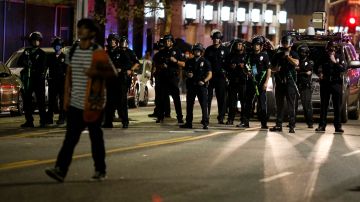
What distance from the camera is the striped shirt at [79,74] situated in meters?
Result: 9.45

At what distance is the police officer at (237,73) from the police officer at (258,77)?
190 mm

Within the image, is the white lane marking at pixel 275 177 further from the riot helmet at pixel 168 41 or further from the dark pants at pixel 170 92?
the riot helmet at pixel 168 41

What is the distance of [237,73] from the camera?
17828 mm

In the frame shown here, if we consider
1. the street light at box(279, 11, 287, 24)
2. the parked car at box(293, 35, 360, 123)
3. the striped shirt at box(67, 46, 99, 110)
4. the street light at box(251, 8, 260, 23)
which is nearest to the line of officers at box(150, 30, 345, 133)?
the parked car at box(293, 35, 360, 123)

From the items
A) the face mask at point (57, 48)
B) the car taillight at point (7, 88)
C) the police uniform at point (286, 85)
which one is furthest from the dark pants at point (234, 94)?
the car taillight at point (7, 88)

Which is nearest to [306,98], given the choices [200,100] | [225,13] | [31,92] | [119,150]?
[200,100]

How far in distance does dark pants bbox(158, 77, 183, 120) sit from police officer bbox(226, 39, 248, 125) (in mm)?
A: 1108

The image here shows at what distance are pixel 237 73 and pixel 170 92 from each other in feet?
5.06

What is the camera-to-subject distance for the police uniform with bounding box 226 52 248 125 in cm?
1769

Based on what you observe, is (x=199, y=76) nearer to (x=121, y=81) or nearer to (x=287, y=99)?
(x=121, y=81)

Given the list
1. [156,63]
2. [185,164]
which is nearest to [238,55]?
[156,63]

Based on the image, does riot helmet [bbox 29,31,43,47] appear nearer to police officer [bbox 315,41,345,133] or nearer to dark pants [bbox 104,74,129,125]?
dark pants [bbox 104,74,129,125]

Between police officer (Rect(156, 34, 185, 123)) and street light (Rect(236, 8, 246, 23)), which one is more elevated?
street light (Rect(236, 8, 246, 23))

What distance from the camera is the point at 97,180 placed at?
9625 millimetres
